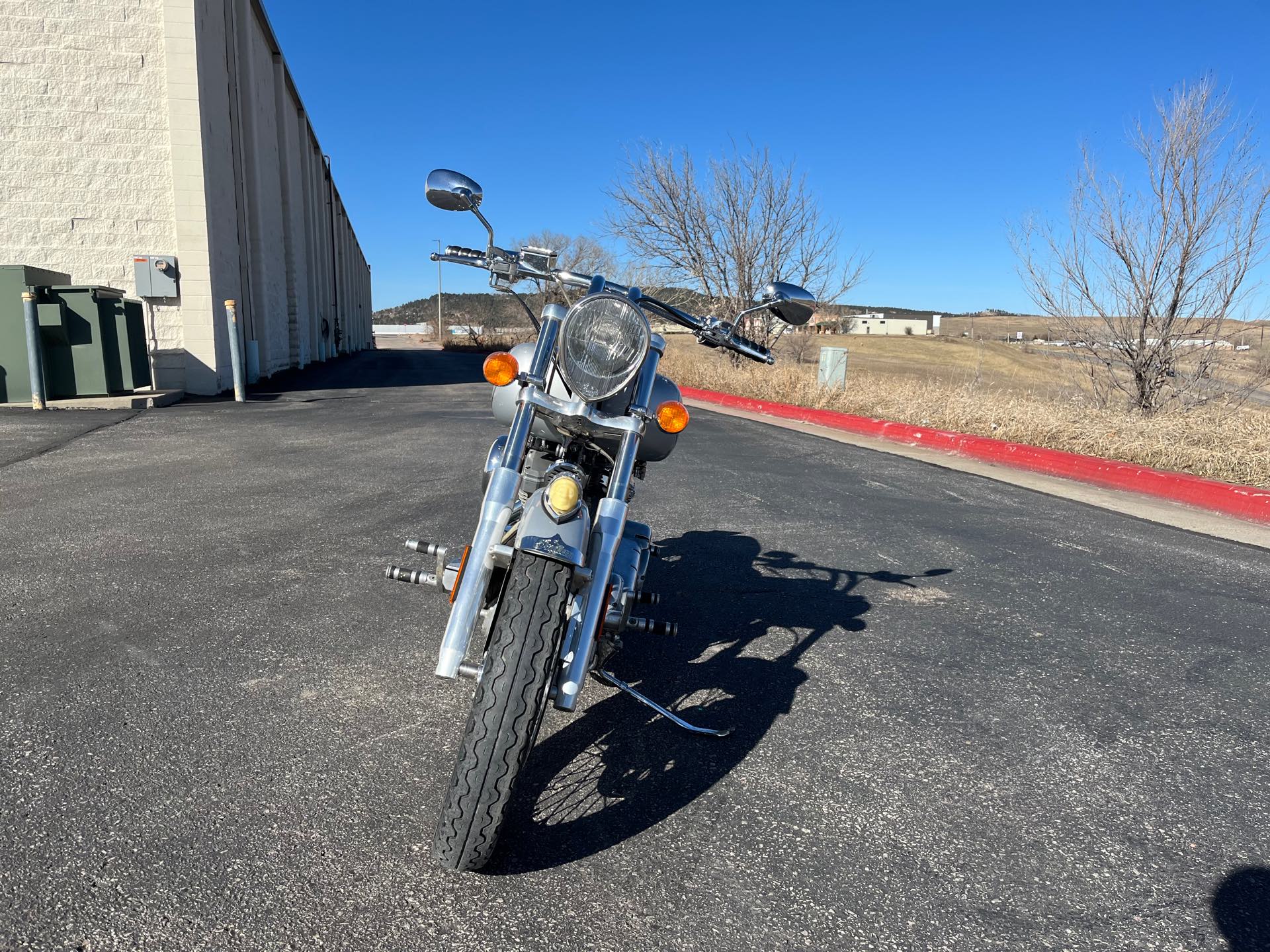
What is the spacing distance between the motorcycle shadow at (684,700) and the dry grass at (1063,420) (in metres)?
5.12

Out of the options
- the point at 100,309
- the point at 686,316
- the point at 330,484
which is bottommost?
the point at 330,484

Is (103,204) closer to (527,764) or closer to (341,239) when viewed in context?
(527,764)

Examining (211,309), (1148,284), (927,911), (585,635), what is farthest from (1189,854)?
(211,309)

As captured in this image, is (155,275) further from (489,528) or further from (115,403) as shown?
(489,528)

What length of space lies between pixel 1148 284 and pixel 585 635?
37.3 ft

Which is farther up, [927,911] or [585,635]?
[585,635]

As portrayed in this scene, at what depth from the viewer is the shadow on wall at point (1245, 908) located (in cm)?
208

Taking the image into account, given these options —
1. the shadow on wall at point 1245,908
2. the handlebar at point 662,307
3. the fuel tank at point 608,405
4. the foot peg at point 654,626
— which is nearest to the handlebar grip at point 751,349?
the handlebar at point 662,307

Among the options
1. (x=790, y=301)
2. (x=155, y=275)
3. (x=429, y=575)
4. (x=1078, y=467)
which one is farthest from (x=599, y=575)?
(x=155, y=275)

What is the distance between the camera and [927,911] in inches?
84.7

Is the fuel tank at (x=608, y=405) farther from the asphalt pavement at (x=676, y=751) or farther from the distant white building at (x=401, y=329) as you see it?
the distant white building at (x=401, y=329)

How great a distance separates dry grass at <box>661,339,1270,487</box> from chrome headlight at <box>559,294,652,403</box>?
25.2 feet

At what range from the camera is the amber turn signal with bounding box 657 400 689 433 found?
9.08 feet

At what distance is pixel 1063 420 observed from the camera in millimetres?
10328
